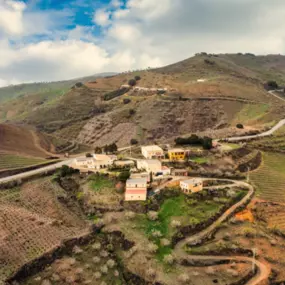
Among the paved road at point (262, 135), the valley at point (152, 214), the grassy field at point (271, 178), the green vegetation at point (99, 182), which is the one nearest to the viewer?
the valley at point (152, 214)

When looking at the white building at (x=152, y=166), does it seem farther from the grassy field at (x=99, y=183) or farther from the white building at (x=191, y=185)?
the grassy field at (x=99, y=183)

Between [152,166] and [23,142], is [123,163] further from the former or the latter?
[23,142]

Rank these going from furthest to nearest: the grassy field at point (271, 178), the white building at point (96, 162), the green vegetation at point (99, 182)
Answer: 1. the white building at point (96, 162)
2. the grassy field at point (271, 178)
3. the green vegetation at point (99, 182)

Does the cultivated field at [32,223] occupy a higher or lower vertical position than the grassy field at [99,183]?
lower

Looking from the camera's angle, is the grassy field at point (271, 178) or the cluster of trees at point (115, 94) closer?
the grassy field at point (271, 178)

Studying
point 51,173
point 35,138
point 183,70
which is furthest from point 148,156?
point 183,70

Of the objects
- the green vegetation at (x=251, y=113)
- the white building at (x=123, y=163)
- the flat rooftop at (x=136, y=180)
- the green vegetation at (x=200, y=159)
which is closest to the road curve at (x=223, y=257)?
the flat rooftop at (x=136, y=180)

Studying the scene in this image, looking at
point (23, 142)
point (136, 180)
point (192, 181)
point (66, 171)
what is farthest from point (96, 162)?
point (23, 142)
